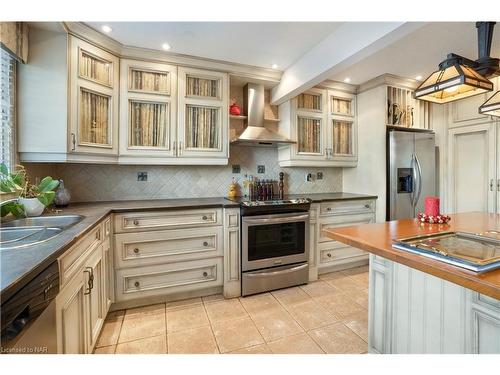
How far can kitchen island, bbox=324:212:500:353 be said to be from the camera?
91cm

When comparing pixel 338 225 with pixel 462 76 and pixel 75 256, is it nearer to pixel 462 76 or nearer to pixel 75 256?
pixel 462 76

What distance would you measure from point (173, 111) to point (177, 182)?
810 millimetres

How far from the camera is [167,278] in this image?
2275 millimetres

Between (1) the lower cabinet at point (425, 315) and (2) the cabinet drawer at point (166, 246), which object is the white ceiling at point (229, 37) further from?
(1) the lower cabinet at point (425, 315)

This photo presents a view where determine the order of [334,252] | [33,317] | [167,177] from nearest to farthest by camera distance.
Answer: [33,317] → [167,177] → [334,252]

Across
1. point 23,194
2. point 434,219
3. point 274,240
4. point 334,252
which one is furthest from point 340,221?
point 23,194

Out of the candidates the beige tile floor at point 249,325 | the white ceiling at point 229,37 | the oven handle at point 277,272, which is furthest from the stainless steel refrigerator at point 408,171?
the white ceiling at point 229,37

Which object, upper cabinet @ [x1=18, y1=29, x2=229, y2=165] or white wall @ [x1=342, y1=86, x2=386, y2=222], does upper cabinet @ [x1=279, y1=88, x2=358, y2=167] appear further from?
upper cabinet @ [x1=18, y1=29, x2=229, y2=165]

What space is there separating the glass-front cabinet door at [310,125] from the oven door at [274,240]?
937 mm

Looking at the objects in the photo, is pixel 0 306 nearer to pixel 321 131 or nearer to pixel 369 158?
pixel 321 131

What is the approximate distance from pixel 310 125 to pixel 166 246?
7.46ft

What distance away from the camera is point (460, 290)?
1051mm

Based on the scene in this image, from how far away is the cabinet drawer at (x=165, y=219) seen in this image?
2.12m
